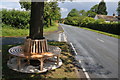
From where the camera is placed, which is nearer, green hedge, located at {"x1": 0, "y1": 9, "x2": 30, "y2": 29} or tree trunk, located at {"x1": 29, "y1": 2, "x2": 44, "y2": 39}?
tree trunk, located at {"x1": 29, "y1": 2, "x2": 44, "y2": 39}

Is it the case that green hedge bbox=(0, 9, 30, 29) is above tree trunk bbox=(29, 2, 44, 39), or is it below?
above

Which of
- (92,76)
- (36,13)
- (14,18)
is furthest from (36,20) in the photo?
(14,18)

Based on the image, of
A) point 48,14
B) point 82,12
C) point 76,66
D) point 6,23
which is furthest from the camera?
point 82,12

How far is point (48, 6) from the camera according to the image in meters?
24.4

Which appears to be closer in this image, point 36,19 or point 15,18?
point 36,19

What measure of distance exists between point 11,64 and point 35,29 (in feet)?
5.81

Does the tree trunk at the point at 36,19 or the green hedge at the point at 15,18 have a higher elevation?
the green hedge at the point at 15,18

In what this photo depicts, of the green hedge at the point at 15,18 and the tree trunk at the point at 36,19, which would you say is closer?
the tree trunk at the point at 36,19

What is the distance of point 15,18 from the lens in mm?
17891

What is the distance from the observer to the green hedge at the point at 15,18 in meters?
17.6

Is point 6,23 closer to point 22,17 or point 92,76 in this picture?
point 22,17

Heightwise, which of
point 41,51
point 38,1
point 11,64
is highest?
point 38,1

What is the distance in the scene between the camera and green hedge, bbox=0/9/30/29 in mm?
17578

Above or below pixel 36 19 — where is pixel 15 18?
above
